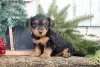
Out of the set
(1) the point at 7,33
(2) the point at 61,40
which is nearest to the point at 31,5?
(1) the point at 7,33

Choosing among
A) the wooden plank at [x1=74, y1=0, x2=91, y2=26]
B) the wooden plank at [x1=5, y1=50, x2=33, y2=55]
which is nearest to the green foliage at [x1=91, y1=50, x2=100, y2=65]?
the wooden plank at [x1=5, y1=50, x2=33, y2=55]

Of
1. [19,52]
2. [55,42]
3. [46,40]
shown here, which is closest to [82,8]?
[55,42]

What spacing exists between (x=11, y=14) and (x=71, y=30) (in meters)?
1.02

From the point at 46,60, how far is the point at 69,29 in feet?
3.05

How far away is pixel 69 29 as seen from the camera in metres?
5.14

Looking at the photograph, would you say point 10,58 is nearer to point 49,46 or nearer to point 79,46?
point 49,46

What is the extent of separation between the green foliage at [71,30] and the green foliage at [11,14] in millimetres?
531

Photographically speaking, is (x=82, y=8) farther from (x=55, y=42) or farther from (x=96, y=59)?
(x=96, y=59)

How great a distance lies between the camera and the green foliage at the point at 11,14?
4895mm

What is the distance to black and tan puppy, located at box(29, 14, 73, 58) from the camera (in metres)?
4.36

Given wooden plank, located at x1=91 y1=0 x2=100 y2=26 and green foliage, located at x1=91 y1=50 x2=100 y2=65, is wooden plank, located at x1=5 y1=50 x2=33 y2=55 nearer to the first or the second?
green foliage, located at x1=91 y1=50 x2=100 y2=65

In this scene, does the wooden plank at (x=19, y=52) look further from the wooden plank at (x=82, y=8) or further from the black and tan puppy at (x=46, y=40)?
the wooden plank at (x=82, y=8)

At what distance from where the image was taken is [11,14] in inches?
193

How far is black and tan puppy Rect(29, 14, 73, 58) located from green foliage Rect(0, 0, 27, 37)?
1.61 feet
